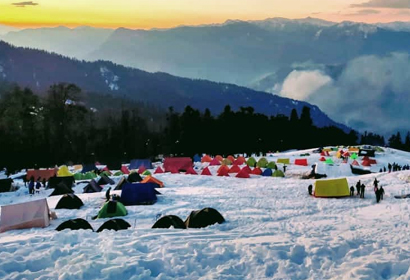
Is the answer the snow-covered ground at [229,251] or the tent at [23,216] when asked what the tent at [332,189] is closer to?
the snow-covered ground at [229,251]

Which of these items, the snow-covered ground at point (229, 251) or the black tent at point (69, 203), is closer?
the snow-covered ground at point (229, 251)

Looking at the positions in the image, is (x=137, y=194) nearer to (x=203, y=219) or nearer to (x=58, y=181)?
(x=203, y=219)

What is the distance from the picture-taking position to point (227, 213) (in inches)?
945

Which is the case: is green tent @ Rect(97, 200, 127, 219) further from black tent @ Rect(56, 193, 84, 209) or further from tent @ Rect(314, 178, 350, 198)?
tent @ Rect(314, 178, 350, 198)

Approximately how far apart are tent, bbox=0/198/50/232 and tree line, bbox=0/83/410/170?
4015 centimetres

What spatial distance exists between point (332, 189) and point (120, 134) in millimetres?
59113

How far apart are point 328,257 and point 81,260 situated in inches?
267

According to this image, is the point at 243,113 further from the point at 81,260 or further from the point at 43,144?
the point at 81,260

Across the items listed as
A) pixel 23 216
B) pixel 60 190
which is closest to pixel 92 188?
pixel 60 190

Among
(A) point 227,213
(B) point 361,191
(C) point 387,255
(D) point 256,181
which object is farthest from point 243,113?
(C) point 387,255

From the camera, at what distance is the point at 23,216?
21844mm

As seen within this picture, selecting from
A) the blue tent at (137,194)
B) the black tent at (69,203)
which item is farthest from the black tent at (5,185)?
the blue tent at (137,194)

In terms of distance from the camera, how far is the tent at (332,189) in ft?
101

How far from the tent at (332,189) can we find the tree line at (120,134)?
3794 centimetres
